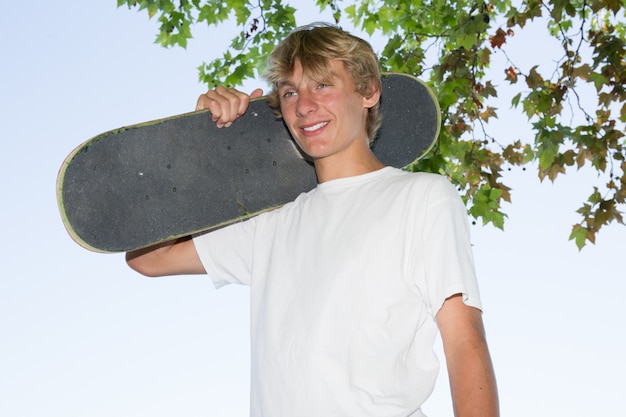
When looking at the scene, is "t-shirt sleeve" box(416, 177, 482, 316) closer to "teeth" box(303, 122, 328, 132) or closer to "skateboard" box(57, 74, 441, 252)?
"teeth" box(303, 122, 328, 132)

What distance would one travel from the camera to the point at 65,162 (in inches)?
82.9

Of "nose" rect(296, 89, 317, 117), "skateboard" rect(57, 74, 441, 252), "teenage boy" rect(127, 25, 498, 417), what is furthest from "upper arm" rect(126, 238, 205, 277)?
"nose" rect(296, 89, 317, 117)

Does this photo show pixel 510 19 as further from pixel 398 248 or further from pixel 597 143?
pixel 398 248

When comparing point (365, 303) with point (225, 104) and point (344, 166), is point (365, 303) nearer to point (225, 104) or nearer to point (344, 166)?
point (344, 166)

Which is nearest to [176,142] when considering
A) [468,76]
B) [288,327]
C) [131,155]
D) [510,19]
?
[131,155]

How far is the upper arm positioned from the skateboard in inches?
1.8

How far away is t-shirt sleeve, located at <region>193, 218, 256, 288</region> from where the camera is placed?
6.77 feet

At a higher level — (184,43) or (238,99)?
(184,43)

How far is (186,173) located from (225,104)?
0.75ft

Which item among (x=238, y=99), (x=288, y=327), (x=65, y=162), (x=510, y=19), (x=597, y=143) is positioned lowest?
(x=288, y=327)

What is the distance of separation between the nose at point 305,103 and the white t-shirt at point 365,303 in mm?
245

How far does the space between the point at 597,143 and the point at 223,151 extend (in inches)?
125

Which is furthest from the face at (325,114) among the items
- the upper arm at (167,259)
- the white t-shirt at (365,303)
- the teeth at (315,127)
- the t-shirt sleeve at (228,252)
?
the upper arm at (167,259)

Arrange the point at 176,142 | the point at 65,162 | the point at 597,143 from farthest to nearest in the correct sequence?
the point at 597,143
the point at 176,142
the point at 65,162
